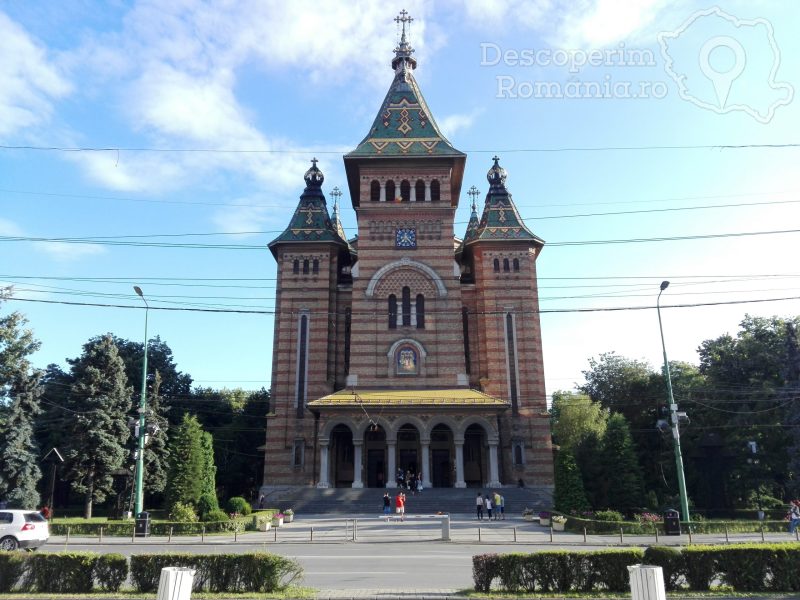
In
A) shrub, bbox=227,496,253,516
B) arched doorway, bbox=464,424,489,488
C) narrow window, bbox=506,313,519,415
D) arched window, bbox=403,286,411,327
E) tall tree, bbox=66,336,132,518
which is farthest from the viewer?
arched window, bbox=403,286,411,327

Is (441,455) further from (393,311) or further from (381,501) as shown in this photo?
(393,311)

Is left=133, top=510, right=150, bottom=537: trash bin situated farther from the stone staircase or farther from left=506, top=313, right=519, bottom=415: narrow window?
left=506, top=313, right=519, bottom=415: narrow window

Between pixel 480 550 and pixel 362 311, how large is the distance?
25660 millimetres

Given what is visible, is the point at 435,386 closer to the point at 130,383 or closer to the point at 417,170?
the point at 417,170

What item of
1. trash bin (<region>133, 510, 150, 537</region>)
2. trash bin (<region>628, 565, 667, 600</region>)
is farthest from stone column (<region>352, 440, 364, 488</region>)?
trash bin (<region>628, 565, 667, 600</region>)

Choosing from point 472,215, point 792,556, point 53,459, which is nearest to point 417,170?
point 472,215

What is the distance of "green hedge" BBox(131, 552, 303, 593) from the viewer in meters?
A: 11.3

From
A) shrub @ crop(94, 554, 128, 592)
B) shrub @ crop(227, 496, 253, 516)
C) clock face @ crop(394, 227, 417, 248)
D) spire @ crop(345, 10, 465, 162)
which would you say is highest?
spire @ crop(345, 10, 465, 162)

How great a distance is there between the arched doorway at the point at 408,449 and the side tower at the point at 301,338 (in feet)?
19.5

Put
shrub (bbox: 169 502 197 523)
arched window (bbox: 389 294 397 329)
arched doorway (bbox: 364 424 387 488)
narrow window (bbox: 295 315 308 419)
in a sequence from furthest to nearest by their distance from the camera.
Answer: arched window (bbox: 389 294 397 329) < narrow window (bbox: 295 315 308 419) < arched doorway (bbox: 364 424 387 488) < shrub (bbox: 169 502 197 523)

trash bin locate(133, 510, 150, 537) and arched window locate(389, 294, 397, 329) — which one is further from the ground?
arched window locate(389, 294, 397, 329)

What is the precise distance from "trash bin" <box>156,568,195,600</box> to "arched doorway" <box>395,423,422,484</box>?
109 ft

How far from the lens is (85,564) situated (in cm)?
1158

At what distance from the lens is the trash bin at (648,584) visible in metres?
7.86
